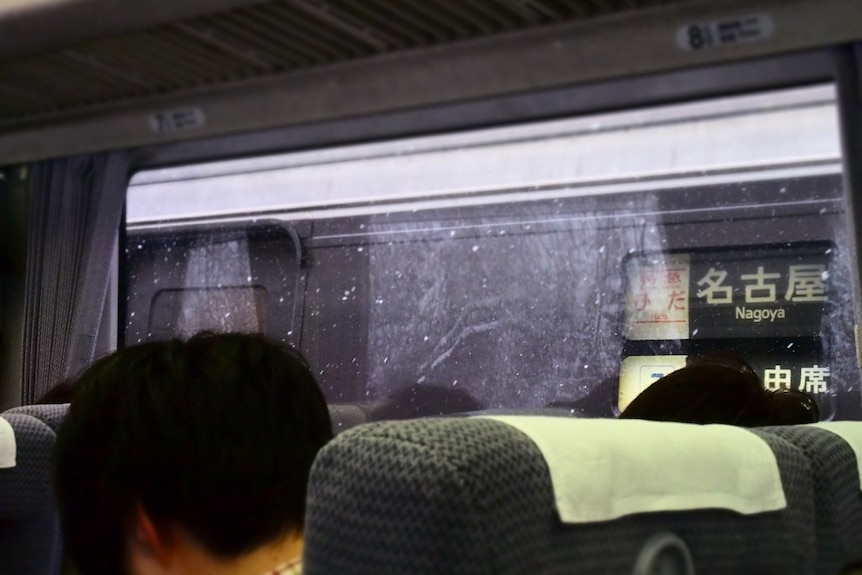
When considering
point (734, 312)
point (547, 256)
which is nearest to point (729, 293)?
point (734, 312)

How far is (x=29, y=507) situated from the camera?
89.2 inches

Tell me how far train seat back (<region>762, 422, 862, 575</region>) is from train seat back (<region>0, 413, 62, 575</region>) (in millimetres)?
1563

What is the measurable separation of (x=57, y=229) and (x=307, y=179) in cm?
102

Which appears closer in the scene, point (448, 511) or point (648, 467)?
point (448, 511)

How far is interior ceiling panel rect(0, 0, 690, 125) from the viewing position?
2918mm

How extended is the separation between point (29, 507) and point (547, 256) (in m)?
1.75

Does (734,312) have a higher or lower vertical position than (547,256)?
lower

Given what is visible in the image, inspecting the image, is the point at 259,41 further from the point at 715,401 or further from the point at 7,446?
the point at 715,401

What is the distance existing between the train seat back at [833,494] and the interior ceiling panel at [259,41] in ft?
6.06

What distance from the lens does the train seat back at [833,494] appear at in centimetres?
119

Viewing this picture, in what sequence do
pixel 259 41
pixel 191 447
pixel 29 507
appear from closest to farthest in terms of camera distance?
pixel 191 447
pixel 29 507
pixel 259 41

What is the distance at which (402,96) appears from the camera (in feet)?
10.9

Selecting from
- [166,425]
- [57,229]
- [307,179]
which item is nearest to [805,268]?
[307,179]

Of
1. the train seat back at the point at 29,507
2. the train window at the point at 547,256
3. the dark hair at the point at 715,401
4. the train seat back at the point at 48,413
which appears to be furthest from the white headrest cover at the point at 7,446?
the train window at the point at 547,256
